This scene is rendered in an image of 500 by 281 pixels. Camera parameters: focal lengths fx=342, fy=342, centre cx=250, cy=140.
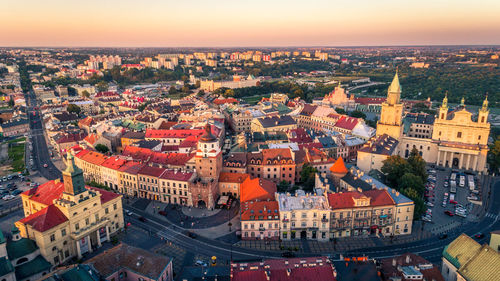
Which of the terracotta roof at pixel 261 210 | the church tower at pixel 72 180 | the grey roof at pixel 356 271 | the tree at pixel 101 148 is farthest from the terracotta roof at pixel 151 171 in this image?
the grey roof at pixel 356 271

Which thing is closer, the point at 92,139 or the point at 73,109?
the point at 92,139

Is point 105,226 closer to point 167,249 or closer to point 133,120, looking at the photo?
point 167,249

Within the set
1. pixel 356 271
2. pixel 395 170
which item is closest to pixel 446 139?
pixel 395 170

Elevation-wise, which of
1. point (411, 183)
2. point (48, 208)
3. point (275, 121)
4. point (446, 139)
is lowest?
point (411, 183)

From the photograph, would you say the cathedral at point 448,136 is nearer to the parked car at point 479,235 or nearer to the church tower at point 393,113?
the church tower at point 393,113

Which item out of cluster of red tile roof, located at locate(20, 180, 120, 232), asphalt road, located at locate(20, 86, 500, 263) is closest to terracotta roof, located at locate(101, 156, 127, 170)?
asphalt road, located at locate(20, 86, 500, 263)

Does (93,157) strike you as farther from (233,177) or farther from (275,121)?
(275,121)
